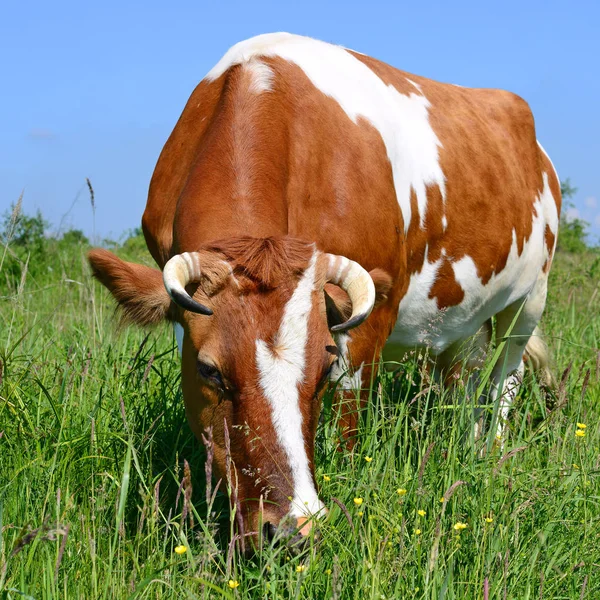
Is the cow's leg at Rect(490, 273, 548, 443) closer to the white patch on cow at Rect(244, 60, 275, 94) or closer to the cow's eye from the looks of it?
the white patch on cow at Rect(244, 60, 275, 94)

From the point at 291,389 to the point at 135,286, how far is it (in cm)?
102

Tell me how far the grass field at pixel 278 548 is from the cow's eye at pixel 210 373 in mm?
357

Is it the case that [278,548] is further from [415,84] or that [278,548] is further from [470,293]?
[415,84]

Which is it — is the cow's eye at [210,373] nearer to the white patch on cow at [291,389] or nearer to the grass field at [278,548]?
the white patch on cow at [291,389]

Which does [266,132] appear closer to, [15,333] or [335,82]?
[335,82]

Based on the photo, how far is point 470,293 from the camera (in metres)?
5.69

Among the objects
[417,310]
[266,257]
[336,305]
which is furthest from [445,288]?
[266,257]

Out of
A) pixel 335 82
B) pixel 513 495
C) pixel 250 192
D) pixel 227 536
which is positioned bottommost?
pixel 227 536

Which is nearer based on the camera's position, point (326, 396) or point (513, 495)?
point (513, 495)

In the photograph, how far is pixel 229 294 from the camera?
317cm

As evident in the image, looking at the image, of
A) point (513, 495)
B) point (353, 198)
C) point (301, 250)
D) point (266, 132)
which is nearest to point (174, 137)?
point (266, 132)

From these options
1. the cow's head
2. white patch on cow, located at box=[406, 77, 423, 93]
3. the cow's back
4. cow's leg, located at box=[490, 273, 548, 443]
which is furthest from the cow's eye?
cow's leg, located at box=[490, 273, 548, 443]

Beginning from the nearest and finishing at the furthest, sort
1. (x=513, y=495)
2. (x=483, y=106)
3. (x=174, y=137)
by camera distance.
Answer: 1. (x=513, y=495)
2. (x=174, y=137)
3. (x=483, y=106)

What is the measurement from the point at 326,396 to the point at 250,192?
1087 millimetres
